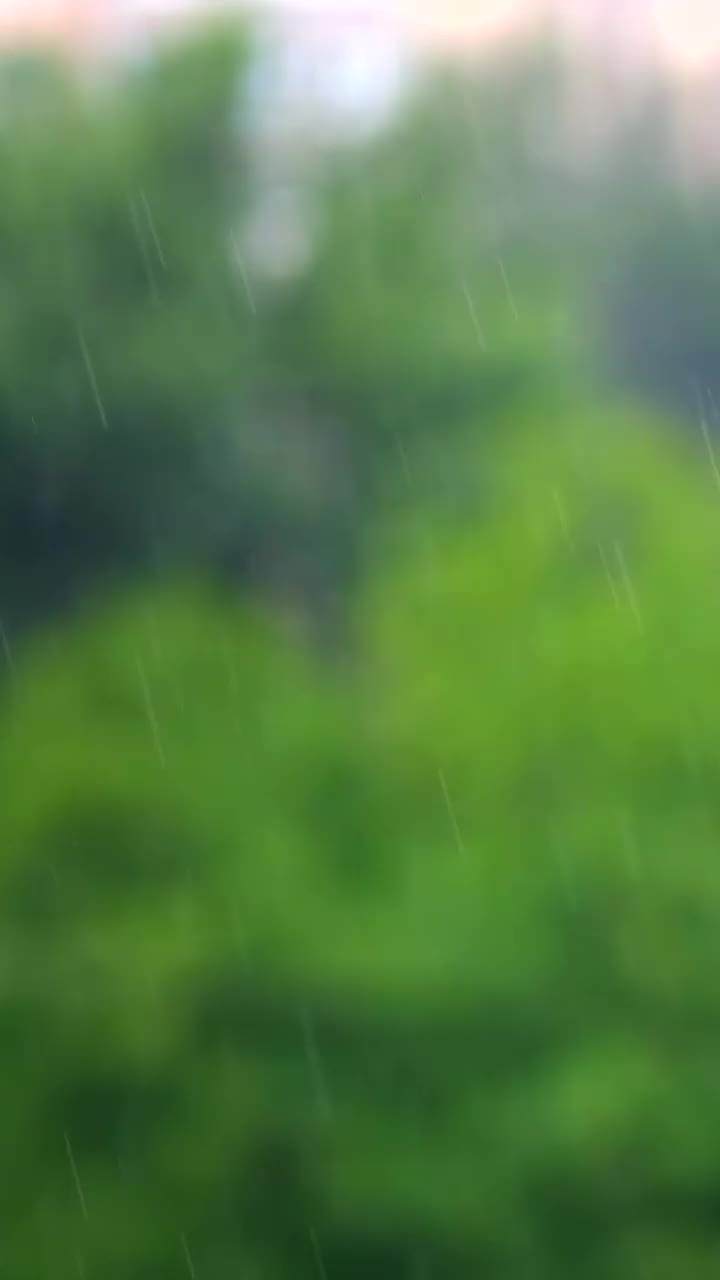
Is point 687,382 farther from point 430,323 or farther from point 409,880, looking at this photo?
point 409,880

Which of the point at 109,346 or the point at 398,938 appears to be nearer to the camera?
the point at 398,938

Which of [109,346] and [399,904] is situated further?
[109,346]

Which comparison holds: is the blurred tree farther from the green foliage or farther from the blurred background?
the green foliage

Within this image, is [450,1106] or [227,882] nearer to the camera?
[450,1106]

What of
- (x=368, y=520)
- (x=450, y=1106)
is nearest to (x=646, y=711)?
(x=450, y=1106)

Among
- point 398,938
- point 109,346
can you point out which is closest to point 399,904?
point 398,938

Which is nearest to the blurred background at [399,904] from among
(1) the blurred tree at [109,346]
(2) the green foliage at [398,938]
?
(2) the green foliage at [398,938]

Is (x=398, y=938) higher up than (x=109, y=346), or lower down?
lower down

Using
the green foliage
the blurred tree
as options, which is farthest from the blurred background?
the blurred tree

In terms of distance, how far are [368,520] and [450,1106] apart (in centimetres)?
302

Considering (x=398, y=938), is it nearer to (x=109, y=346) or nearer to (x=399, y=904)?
(x=399, y=904)

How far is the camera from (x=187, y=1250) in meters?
2.54

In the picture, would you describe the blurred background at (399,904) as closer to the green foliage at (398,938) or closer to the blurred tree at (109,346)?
the green foliage at (398,938)

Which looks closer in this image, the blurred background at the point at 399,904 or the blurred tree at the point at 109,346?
the blurred background at the point at 399,904
